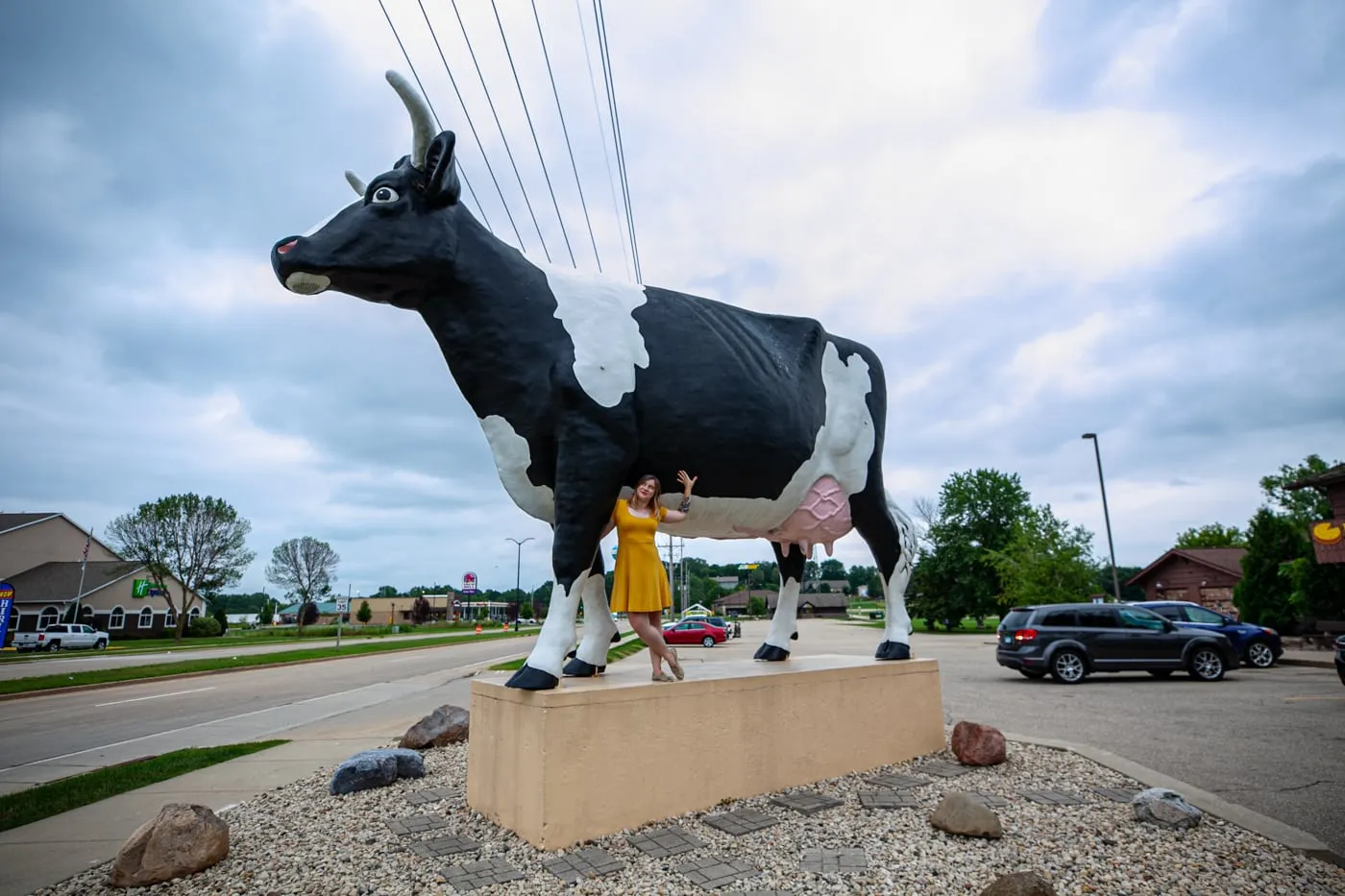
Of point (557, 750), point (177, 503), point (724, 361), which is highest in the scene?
point (177, 503)

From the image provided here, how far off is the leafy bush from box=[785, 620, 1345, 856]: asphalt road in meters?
46.8

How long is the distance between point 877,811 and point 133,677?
17.4m

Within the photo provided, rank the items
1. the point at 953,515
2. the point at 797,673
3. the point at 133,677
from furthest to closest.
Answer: the point at 953,515 → the point at 133,677 → the point at 797,673

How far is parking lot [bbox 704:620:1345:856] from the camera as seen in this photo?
476 centimetres

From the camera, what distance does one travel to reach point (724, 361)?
4285 mm

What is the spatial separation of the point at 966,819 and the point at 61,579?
5249 centimetres

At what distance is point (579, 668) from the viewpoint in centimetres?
432

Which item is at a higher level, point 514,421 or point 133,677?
point 514,421

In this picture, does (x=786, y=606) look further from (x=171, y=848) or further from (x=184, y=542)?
(x=184, y=542)

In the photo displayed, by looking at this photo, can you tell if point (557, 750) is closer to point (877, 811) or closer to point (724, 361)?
point (877, 811)

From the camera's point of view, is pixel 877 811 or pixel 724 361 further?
pixel 724 361

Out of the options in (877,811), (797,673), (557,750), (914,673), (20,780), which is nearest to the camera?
(557,750)

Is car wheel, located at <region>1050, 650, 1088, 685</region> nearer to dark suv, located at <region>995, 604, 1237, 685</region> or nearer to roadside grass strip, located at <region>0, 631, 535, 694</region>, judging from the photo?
dark suv, located at <region>995, 604, 1237, 685</region>

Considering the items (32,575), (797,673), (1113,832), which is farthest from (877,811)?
(32,575)
